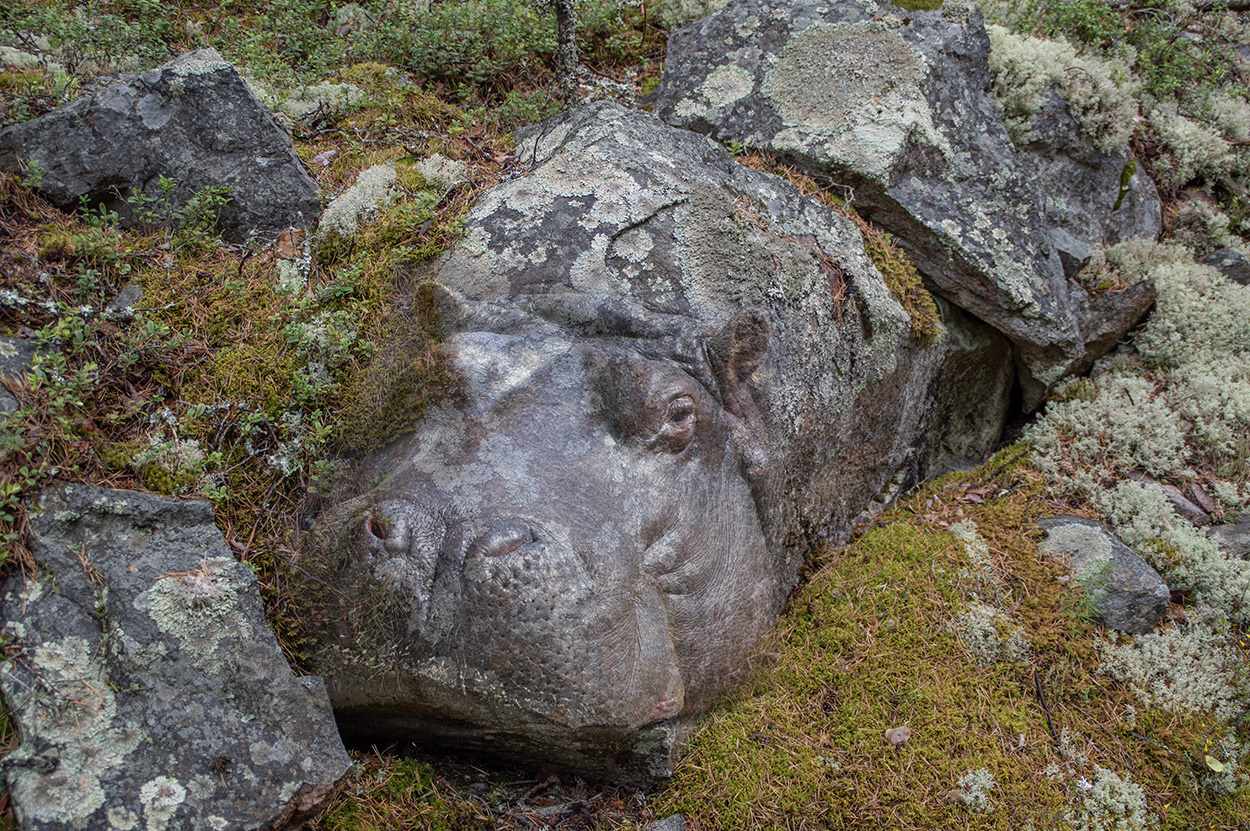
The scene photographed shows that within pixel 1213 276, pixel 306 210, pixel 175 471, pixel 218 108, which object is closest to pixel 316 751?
pixel 175 471

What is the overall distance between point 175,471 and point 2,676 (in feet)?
3.22

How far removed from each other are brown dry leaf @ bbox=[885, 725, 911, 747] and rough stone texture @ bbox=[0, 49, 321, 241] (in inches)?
158

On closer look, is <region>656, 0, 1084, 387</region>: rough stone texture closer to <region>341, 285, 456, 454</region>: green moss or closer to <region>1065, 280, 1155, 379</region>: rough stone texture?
<region>1065, 280, 1155, 379</region>: rough stone texture

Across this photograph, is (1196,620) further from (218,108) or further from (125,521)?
(218,108)

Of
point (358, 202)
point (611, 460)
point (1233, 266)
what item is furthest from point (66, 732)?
point (1233, 266)

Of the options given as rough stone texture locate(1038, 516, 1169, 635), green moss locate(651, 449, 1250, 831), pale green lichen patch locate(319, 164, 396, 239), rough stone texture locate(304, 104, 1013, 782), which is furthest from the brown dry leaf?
pale green lichen patch locate(319, 164, 396, 239)

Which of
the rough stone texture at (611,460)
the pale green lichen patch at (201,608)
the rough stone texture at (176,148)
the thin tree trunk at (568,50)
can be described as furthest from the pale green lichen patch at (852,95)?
the pale green lichen patch at (201,608)

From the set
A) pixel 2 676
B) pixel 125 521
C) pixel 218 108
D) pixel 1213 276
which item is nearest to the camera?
pixel 2 676

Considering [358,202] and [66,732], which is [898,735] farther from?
[358,202]

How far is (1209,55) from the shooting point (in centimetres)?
706

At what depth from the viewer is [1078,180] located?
20.0 feet

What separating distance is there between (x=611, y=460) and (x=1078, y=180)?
498 centimetres

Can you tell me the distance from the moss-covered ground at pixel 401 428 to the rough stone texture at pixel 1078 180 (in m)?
1.91

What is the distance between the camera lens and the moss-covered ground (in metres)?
3.21
